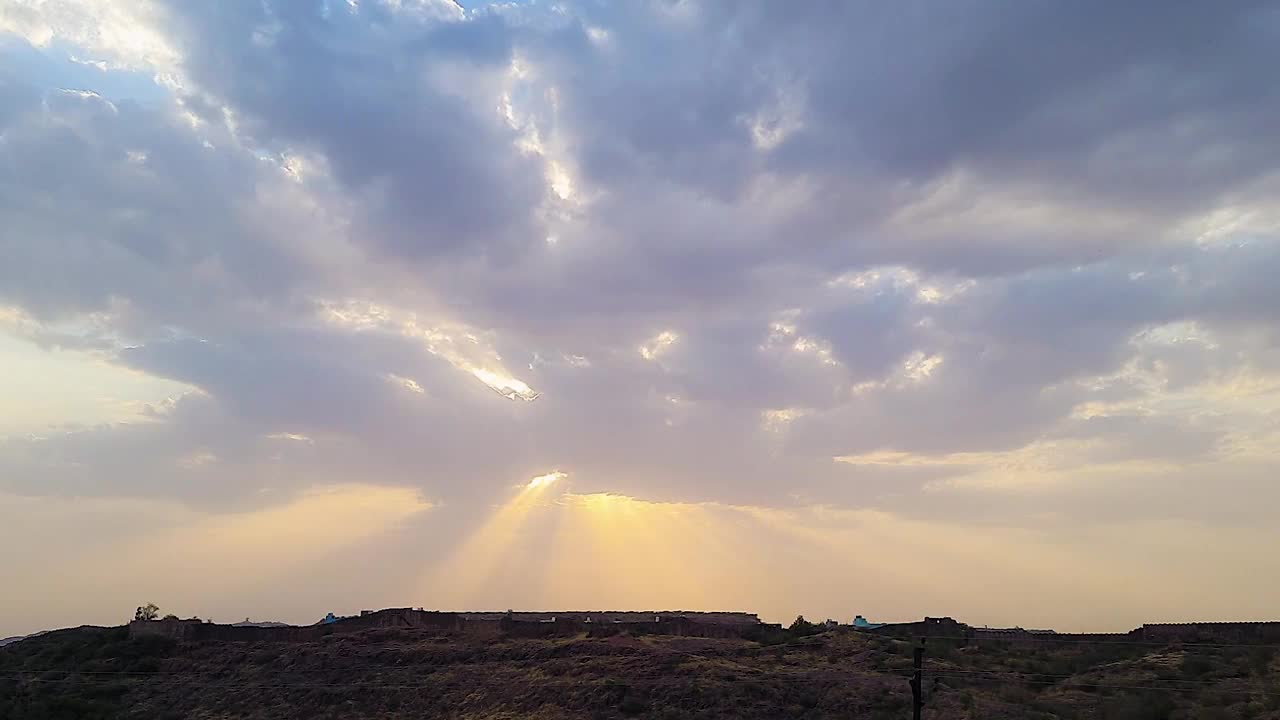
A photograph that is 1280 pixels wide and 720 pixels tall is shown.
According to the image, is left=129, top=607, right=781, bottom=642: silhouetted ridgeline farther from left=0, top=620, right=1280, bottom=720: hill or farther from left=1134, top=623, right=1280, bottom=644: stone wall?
left=1134, top=623, right=1280, bottom=644: stone wall

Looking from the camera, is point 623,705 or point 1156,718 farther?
point 623,705

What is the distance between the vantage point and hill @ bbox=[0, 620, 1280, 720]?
4300cm

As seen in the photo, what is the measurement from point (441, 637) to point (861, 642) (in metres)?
28.1

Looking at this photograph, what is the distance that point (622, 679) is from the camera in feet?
172

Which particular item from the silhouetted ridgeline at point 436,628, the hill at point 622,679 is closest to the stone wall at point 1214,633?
the hill at point 622,679

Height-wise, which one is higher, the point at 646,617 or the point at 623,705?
the point at 646,617

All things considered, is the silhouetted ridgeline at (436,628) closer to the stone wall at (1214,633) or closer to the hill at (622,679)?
the hill at (622,679)

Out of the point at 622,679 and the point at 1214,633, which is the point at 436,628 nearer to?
the point at 622,679

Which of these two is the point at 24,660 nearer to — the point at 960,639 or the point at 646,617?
the point at 646,617

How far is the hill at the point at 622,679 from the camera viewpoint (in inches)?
1693

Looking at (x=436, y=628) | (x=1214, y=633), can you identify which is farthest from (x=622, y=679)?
(x=1214, y=633)

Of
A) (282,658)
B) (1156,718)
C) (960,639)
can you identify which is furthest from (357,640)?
(1156,718)

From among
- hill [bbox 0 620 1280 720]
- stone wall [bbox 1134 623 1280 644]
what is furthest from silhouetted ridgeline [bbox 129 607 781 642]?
stone wall [bbox 1134 623 1280 644]

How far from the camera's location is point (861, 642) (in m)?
56.7
